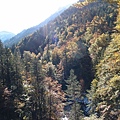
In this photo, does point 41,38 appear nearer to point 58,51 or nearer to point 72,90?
point 58,51

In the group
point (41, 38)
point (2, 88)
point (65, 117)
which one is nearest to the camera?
point (2, 88)

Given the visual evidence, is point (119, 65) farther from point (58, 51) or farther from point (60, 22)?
point (60, 22)

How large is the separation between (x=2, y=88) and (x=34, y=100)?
27.2ft

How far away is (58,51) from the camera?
123 metres

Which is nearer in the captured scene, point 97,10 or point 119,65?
point 119,65

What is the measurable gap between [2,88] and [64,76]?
184 feet

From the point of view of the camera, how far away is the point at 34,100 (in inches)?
2178

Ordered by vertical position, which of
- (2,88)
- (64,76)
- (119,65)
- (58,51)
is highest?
(119,65)

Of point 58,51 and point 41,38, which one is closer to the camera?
point 58,51

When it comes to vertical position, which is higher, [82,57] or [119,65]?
[119,65]

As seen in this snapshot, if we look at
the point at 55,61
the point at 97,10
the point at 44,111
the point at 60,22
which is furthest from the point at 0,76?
the point at 60,22

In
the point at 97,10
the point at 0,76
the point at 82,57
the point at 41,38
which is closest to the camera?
the point at 0,76

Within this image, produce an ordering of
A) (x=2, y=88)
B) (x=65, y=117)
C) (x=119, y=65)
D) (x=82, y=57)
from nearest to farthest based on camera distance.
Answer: (x=119, y=65) → (x=2, y=88) → (x=65, y=117) → (x=82, y=57)

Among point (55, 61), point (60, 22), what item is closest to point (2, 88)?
point (55, 61)
